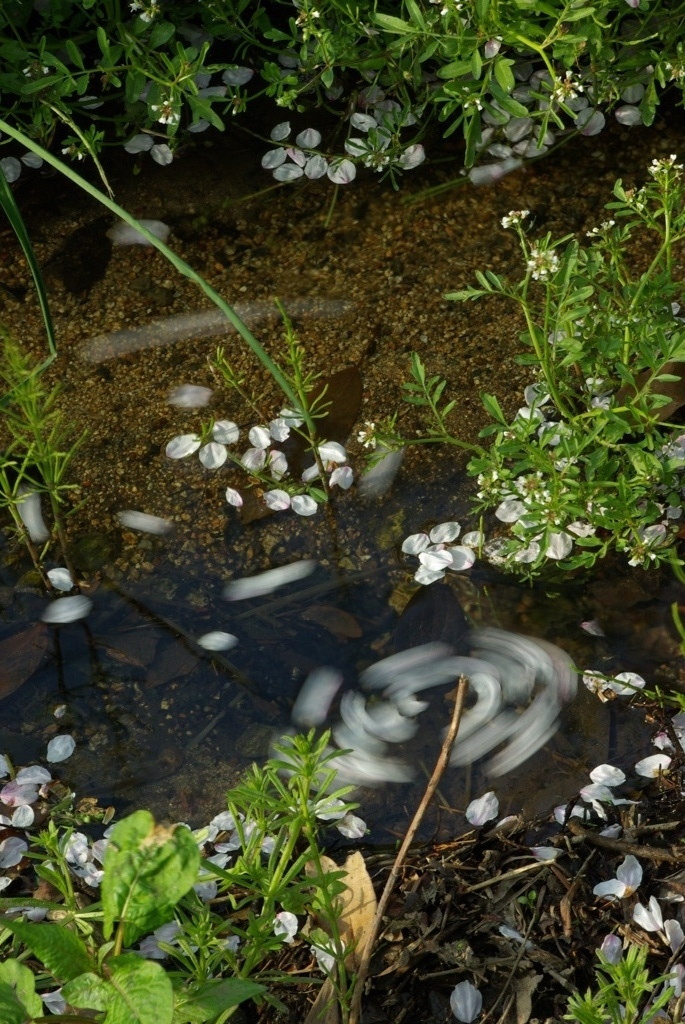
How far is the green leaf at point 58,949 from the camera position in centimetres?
103

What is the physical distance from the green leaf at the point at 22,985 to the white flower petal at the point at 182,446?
1097mm

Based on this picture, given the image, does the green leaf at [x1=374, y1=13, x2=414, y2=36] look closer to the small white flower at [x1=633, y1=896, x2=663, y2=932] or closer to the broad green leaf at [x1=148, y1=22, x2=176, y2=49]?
the broad green leaf at [x1=148, y1=22, x2=176, y2=49]

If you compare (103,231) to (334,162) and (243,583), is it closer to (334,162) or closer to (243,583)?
(334,162)

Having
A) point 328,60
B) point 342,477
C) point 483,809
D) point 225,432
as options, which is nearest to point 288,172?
point 328,60

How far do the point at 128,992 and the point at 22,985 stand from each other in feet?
0.34

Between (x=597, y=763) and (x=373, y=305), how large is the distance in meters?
1.02

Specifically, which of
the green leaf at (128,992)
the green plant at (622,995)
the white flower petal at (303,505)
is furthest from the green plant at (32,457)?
the green plant at (622,995)

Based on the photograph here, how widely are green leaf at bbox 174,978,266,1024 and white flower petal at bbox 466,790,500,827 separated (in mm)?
537

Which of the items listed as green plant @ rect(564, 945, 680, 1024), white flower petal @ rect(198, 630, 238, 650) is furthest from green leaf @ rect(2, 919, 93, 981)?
white flower petal @ rect(198, 630, 238, 650)

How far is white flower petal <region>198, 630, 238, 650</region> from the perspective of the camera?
1780 millimetres

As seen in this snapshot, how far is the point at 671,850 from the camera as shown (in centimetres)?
148

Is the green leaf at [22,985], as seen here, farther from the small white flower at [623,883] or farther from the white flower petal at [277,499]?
the white flower petal at [277,499]

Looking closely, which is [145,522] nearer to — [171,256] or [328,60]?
[171,256]

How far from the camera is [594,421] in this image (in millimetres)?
1711
